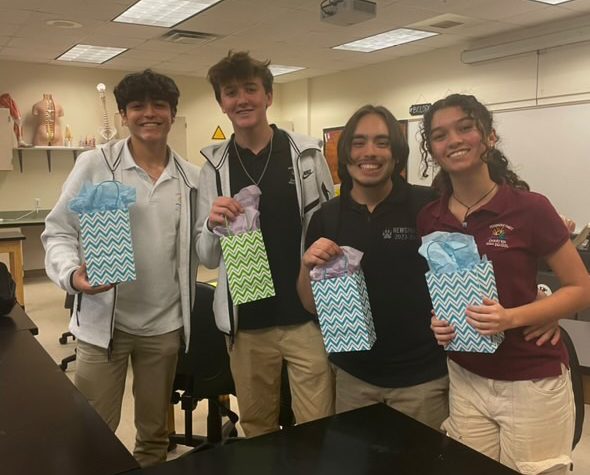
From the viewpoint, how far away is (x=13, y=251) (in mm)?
4898

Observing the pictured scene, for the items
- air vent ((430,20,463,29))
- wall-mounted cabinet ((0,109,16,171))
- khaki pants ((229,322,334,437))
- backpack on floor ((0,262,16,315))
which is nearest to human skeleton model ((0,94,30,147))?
wall-mounted cabinet ((0,109,16,171))

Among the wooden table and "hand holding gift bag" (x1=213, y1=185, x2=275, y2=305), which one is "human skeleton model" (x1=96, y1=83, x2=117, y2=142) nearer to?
the wooden table

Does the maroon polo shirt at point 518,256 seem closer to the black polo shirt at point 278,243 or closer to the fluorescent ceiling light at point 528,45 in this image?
the black polo shirt at point 278,243

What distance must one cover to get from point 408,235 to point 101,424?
96 cm

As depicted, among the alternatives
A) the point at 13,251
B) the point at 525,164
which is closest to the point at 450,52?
the point at 525,164

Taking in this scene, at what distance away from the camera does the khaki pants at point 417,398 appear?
5.29 ft

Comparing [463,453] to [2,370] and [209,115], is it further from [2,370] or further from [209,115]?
[209,115]

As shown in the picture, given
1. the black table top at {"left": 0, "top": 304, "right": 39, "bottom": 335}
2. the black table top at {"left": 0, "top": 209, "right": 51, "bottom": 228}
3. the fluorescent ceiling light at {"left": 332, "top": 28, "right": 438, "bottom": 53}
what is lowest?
the black table top at {"left": 0, "top": 304, "right": 39, "bottom": 335}

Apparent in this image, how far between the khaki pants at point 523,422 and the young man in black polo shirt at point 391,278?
190mm

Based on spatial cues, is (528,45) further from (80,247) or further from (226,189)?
(80,247)

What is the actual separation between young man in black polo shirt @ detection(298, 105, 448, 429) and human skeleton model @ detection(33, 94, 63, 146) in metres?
6.68

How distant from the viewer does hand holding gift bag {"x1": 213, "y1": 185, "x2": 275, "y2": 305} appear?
1673mm

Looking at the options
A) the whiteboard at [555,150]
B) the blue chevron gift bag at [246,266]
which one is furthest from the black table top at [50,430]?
the whiteboard at [555,150]

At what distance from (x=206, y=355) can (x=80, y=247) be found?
31.3 inches
